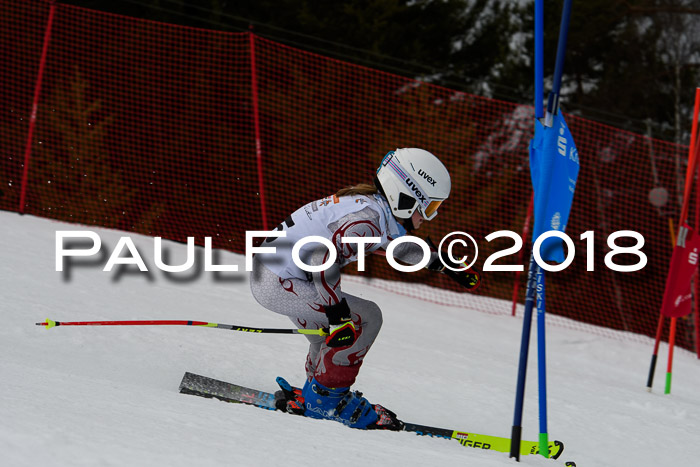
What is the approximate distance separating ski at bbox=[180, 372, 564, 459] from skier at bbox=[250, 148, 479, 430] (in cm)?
12

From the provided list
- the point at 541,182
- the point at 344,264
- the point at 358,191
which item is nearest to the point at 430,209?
the point at 358,191

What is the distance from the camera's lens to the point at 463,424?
160 inches

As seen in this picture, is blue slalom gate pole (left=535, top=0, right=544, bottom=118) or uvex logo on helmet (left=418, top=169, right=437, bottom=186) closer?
blue slalom gate pole (left=535, top=0, right=544, bottom=118)

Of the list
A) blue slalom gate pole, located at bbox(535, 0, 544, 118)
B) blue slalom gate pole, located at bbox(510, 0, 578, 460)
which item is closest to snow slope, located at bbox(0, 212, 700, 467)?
blue slalom gate pole, located at bbox(510, 0, 578, 460)

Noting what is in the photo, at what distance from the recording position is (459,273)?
3.54 meters

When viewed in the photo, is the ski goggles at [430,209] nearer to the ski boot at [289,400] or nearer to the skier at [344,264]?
the skier at [344,264]

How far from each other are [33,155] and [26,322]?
1050 centimetres

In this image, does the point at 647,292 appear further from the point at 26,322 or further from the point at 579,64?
the point at 26,322

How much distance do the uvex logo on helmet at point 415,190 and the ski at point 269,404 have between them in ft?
3.71

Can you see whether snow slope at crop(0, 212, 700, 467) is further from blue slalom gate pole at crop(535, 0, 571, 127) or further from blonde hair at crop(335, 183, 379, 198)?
blue slalom gate pole at crop(535, 0, 571, 127)

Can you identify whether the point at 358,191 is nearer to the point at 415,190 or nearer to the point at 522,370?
the point at 415,190

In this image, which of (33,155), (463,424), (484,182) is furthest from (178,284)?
(484,182)

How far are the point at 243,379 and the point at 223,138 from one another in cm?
1230

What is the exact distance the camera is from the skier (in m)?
3.24
